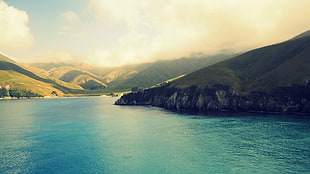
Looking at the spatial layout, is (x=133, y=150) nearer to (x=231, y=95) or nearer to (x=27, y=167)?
(x=27, y=167)

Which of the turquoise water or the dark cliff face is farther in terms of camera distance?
the dark cliff face

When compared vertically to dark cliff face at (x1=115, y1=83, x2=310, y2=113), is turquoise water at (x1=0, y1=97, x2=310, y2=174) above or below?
below

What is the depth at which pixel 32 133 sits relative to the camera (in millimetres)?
104625

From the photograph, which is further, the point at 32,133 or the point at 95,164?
the point at 32,133

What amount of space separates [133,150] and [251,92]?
138582 mm

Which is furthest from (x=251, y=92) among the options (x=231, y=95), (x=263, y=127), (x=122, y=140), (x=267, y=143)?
(x=122, y=140)

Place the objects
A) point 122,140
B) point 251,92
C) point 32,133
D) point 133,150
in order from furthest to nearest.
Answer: point 251,92, point 32,133, point 122,140, point 133,150

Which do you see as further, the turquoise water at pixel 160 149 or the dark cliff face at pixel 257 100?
the dark cliff face at pixel 257 100

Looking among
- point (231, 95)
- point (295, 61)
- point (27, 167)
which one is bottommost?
point (27, 167)

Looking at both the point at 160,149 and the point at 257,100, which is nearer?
the point at 160,149

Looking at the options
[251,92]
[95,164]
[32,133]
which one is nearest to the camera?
[95,164]

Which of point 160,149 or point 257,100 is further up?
point 257,100

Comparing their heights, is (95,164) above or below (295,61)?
below

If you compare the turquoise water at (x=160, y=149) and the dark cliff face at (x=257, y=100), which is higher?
the dark cliff face at (x=257, y=100)
